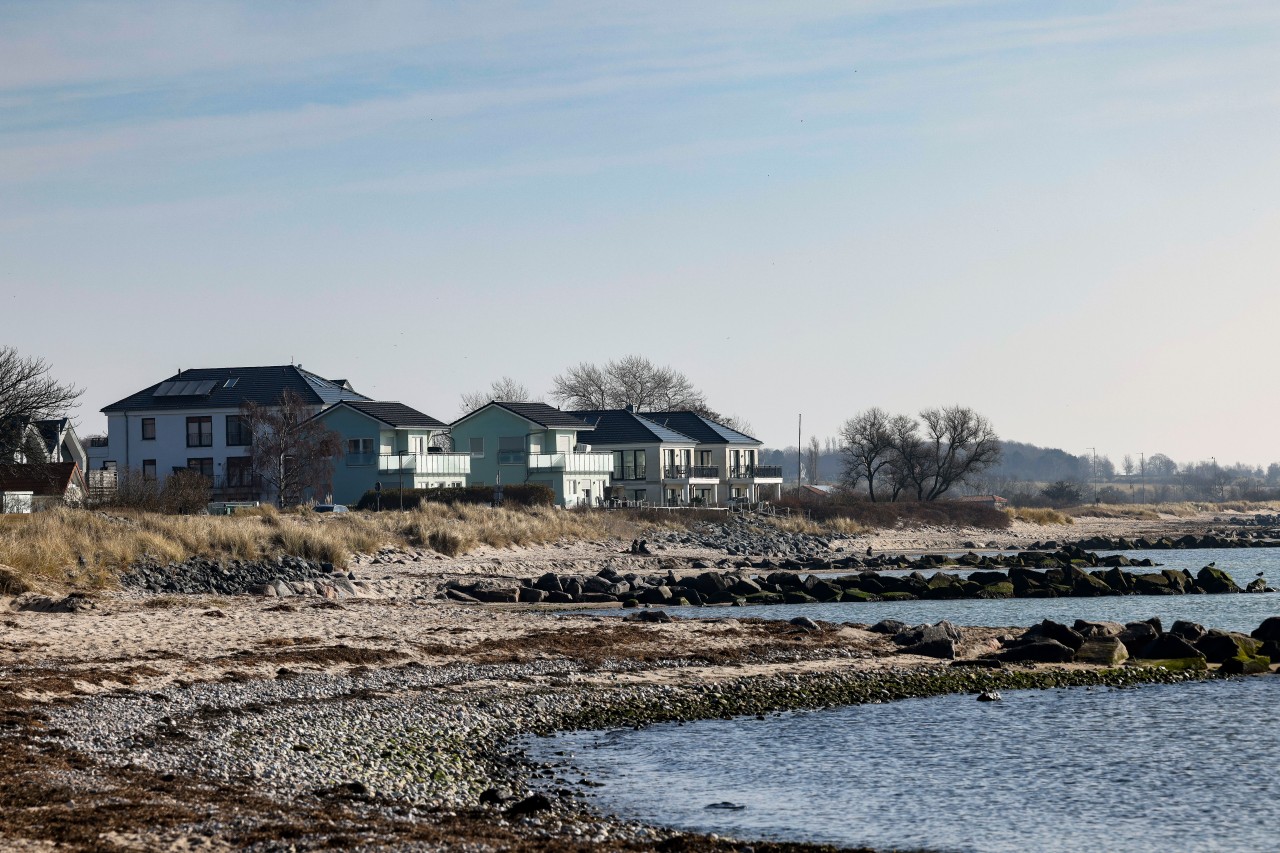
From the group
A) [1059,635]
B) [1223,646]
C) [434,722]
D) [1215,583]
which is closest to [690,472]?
[1215,583]

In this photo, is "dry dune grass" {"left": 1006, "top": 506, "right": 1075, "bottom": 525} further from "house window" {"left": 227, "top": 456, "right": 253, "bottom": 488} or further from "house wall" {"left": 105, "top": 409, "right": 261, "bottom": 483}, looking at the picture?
"house wall" {"left": 105, "top": 409, "right": 261, "bottom": 483}

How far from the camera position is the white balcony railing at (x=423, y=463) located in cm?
7181

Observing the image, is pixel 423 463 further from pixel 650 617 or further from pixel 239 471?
pixel 650 617

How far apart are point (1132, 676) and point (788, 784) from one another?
36.8 feet

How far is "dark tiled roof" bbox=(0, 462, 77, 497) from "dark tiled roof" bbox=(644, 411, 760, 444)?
146ft

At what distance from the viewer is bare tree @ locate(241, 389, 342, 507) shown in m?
66.1

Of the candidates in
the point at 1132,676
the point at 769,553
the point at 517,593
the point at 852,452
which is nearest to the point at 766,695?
the point at 1132,676

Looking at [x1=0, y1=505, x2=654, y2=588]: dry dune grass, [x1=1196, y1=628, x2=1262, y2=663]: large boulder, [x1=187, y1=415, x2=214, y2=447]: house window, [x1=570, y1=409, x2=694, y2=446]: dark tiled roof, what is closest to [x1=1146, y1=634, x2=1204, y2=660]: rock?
[x1=1196, y1=628, x2=1262, y2=663]: large boulder

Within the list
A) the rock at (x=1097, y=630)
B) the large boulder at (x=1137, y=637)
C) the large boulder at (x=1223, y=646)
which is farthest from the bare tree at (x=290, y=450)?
the large boulder at (x=1223, y=646)

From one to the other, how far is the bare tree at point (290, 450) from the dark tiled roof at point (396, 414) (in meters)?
3.26

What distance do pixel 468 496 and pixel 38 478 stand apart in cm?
1998

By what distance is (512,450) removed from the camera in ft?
259

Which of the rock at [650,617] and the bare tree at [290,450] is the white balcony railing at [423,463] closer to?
the bare tree at [290,450]

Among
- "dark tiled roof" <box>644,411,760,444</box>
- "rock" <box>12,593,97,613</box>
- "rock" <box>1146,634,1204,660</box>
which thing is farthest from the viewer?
"dark tiled roof" <box>644,411,760,444</box>
